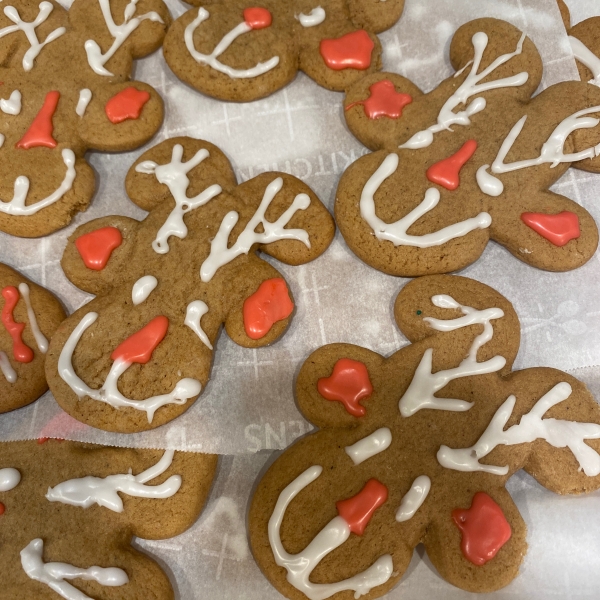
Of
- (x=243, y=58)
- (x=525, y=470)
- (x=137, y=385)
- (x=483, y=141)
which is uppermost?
(x=243, y=58)

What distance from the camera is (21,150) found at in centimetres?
182

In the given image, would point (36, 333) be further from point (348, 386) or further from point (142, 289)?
point (348, 386)

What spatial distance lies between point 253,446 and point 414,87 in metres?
1.36

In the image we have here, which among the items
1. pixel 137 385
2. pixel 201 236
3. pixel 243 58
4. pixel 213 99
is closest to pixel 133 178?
pixel 201 236

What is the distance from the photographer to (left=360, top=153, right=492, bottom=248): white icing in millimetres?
1685

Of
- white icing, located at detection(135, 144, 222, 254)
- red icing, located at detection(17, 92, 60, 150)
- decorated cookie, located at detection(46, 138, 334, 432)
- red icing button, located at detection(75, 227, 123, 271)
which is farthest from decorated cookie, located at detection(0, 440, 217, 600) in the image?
red icing, located at detection(17, 92, 60, 150)

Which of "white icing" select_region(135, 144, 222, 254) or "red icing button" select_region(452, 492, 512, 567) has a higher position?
"white icing" select_region(135, 144, 222, 254)

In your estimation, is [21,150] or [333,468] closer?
[333,468]

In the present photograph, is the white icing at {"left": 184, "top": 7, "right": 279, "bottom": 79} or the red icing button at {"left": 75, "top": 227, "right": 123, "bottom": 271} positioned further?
the white icing at {"left": 184, "top": 7, "right": 279, "bottom": 79}

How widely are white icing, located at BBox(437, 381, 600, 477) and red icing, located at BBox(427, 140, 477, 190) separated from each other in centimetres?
72

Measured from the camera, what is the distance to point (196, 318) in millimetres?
1632

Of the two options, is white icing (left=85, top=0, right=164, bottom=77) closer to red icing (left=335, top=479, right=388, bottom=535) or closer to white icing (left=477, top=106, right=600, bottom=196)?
white icing (left=477, top=106, right=600, bottom=196)

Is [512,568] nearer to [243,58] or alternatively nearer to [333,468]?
[333,468]

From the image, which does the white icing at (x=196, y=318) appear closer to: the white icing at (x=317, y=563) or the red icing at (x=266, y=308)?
the red icing at (x=266, y=308)
